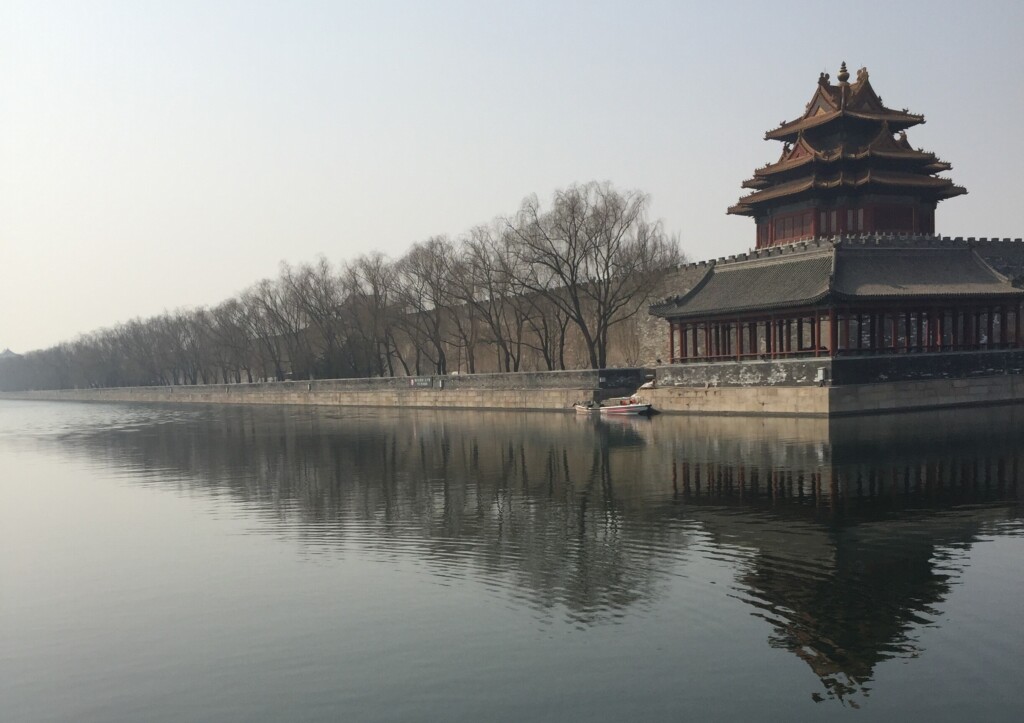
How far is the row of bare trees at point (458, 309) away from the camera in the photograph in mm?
47438

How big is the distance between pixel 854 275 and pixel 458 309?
31.5m

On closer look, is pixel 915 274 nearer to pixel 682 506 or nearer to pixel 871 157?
pixel 871 157

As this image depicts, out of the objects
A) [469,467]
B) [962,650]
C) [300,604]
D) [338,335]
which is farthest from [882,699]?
[338,335]

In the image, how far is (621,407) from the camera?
40906mm

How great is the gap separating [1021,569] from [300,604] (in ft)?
30.3

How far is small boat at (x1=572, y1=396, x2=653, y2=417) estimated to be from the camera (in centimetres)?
4078

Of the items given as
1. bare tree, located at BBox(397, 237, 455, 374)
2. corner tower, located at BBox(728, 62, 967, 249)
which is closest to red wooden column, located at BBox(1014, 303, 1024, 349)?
corner tower, located at BBox(728, 62, 967, 249)

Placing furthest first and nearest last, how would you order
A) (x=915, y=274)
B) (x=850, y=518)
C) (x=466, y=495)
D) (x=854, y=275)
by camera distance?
(x=915, y=274) → (x=854, y=275) → (x=466, y=495) → (x=850, y=518)

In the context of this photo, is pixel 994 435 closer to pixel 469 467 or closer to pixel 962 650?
pixel 469 467

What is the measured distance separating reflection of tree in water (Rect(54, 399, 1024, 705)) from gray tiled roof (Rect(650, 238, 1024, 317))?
6301mm

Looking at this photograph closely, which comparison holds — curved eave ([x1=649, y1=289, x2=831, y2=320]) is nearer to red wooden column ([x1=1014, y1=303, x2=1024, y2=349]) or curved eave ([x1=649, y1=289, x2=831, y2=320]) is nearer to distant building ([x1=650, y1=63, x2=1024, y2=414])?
distant building ([x1=650, y1=63, x2=1024, y2=414])

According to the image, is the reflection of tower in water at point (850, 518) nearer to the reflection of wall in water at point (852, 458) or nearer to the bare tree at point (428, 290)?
the reflection of wall in water at point (852, 458)

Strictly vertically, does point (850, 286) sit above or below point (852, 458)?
above

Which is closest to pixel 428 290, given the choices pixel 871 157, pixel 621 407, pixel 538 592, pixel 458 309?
pixel 458 309
